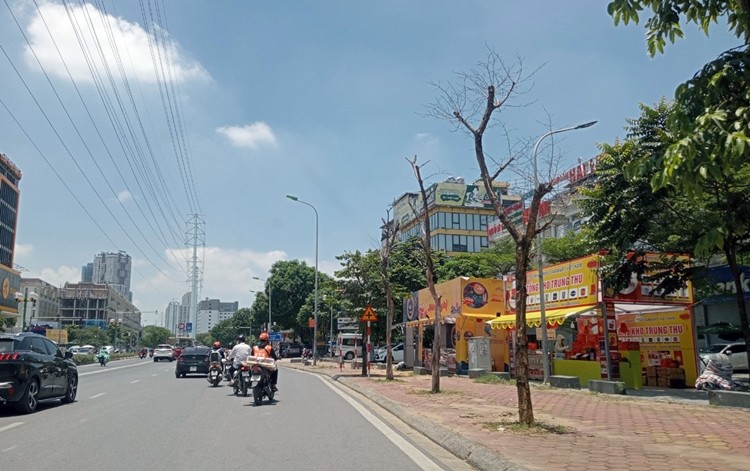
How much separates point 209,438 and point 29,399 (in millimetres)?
5693

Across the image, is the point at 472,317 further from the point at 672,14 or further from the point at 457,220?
the point at 457,220

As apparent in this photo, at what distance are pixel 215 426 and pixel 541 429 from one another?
18.9 feet

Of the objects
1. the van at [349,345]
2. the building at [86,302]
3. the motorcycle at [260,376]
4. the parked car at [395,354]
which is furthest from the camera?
the building at [86,302]

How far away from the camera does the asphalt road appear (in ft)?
26.3

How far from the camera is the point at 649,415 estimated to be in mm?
12547

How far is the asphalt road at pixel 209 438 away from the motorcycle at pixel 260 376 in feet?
1.05

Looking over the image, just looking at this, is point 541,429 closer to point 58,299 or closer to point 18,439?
point 18,439

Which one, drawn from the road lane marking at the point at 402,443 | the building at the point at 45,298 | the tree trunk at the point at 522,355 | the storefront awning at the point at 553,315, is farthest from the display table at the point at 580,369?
the building at the point at 45,298

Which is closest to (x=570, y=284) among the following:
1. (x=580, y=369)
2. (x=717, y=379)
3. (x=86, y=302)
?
(x=580, y=369)

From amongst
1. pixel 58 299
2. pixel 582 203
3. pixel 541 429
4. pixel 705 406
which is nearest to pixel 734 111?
pixel 541 429

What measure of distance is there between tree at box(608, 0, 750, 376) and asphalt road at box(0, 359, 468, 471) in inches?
196

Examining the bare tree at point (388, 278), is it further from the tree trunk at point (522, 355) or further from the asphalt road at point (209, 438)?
the tree trunk at point (522, 355)

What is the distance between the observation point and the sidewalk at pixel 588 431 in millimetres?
7727

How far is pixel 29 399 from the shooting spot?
43.1 ft
